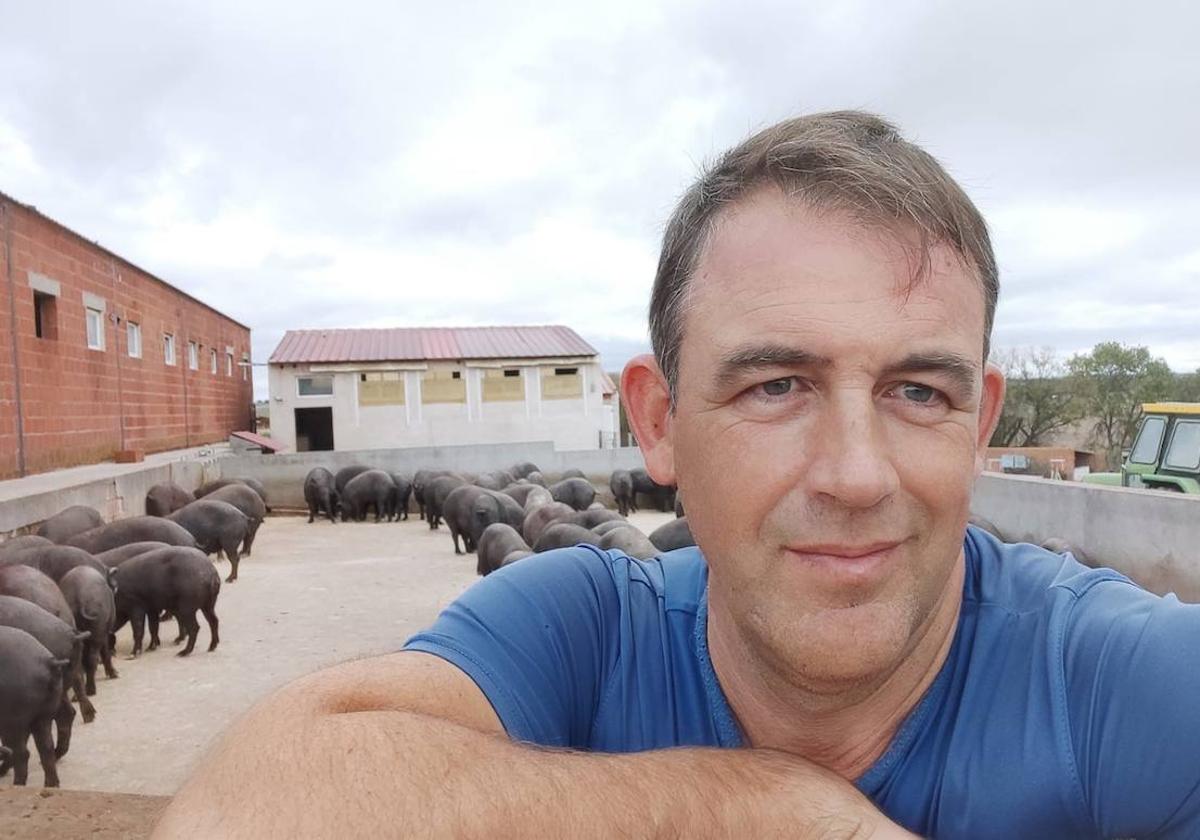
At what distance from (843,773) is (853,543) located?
0.42 meters

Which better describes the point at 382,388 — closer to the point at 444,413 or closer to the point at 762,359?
the point at 444,413

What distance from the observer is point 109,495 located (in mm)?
12211

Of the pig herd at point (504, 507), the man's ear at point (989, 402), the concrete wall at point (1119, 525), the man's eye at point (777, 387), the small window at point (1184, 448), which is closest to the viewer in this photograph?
the man's eye at point (777, 387)

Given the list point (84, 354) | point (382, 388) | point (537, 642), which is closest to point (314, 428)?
point (382, 388)

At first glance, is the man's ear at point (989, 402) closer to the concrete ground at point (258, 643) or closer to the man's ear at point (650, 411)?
the man's ear at point (650, 411)

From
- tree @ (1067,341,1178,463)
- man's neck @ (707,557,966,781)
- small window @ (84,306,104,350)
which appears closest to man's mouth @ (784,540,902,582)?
man's neck @ (707,557,966,781)

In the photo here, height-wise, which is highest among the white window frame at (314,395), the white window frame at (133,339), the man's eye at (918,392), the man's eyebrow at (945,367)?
the white window frame at (133,339)

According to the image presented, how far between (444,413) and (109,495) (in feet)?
46.4

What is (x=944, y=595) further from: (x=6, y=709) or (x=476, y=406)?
(x=476, y=406)

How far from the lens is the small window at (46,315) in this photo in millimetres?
14242

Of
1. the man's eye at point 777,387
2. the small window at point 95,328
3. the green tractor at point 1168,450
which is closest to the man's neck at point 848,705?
the man's eye at point 777,387

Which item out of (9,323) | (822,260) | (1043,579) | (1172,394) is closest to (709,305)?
(822,260)

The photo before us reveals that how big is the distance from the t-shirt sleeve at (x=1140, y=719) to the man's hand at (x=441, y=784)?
0.32m

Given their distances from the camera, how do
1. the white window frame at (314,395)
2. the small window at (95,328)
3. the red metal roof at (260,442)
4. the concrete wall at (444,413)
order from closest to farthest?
the small window at (95,328)
the red metal roof at (260,442)
the concrete wall at (444,413)
the white window frame at (314,395)
